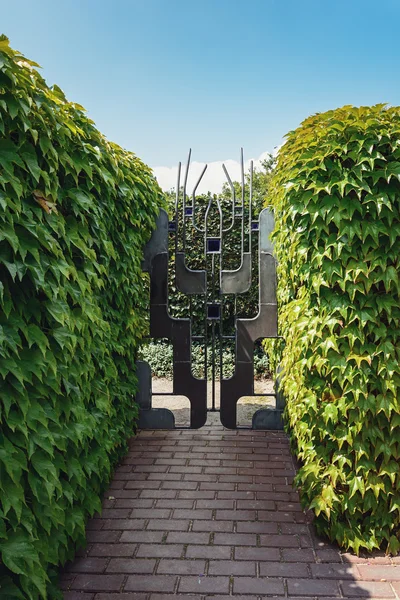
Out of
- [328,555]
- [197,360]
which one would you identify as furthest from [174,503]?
[197,360]

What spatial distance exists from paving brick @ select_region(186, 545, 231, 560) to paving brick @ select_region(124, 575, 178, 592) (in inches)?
10.1

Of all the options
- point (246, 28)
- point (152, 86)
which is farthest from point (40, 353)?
point (246, 28)

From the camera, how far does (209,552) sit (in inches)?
108

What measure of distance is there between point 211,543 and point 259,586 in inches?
19.2

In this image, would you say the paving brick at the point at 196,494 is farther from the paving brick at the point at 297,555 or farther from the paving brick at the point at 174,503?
the paving brick at the point at 297,555

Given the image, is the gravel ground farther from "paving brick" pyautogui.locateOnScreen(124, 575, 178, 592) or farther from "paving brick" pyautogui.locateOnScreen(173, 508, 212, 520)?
"paving brick" pyautogui.locateOnScreen(124, 575, 178, 592)

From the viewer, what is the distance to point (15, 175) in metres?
1.80

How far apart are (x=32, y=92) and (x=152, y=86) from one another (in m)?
3.46

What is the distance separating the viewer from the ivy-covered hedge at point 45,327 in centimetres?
171

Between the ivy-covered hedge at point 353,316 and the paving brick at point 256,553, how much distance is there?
369mm

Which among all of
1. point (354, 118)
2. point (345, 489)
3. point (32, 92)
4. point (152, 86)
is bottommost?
point (345, 489)

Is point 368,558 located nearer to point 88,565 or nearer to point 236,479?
point 236,479

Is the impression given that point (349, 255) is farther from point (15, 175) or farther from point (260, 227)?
point (260, 227)

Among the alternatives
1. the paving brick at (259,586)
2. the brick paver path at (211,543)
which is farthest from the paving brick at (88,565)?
the paving brick at (259,586)
